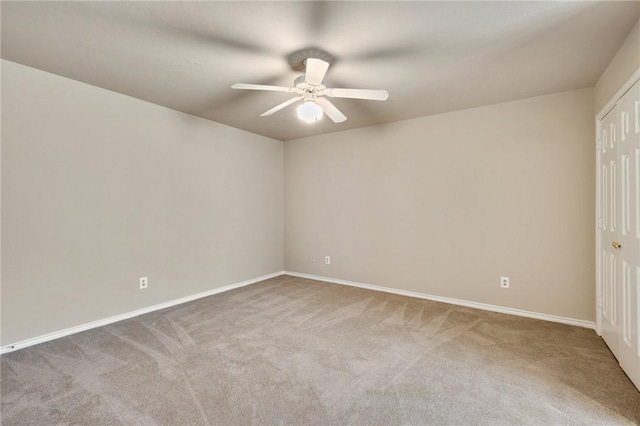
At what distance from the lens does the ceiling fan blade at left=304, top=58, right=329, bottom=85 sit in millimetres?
1879

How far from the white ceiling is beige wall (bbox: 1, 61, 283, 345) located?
0.34m

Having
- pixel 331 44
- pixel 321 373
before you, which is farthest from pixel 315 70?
pixel 321 373

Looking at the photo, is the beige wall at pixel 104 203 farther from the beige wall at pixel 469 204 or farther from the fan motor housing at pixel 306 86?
the fan motor housing at pixel 306 86

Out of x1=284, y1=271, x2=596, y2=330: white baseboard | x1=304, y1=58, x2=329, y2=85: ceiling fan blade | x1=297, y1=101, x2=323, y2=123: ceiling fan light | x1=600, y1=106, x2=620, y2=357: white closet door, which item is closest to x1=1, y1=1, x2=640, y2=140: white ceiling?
x1=304, y1=58, x2=329, y2=85: ceiling fan blade

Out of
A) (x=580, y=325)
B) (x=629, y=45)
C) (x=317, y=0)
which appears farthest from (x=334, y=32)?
(x=580, y=325)

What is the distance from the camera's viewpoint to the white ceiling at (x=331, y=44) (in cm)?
172

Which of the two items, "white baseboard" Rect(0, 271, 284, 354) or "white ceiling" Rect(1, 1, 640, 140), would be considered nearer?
"white ceiling" Rect(1, 1, 640, 140)

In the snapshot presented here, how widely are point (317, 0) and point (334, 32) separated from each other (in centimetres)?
31

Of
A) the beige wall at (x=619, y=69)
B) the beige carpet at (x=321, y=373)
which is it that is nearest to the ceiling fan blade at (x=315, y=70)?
the beige wall at (x=619, y=69)

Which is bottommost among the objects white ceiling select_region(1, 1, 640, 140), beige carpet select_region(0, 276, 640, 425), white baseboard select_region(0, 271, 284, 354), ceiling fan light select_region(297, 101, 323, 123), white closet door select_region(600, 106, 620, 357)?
beige carpet select_region(0, 276, 640, 425)

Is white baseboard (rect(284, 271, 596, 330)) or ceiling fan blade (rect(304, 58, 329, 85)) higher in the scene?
ceiling fan blade (rect(304, 58, 329, 85))

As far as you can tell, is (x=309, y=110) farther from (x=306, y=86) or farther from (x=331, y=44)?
(x=331, y=44)

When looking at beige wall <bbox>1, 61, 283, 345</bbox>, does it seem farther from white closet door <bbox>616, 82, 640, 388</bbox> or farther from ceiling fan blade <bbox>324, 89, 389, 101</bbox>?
white closet door <bbox>616, 82, 640, 388</bbox>

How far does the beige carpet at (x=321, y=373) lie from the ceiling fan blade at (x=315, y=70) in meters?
2.11
